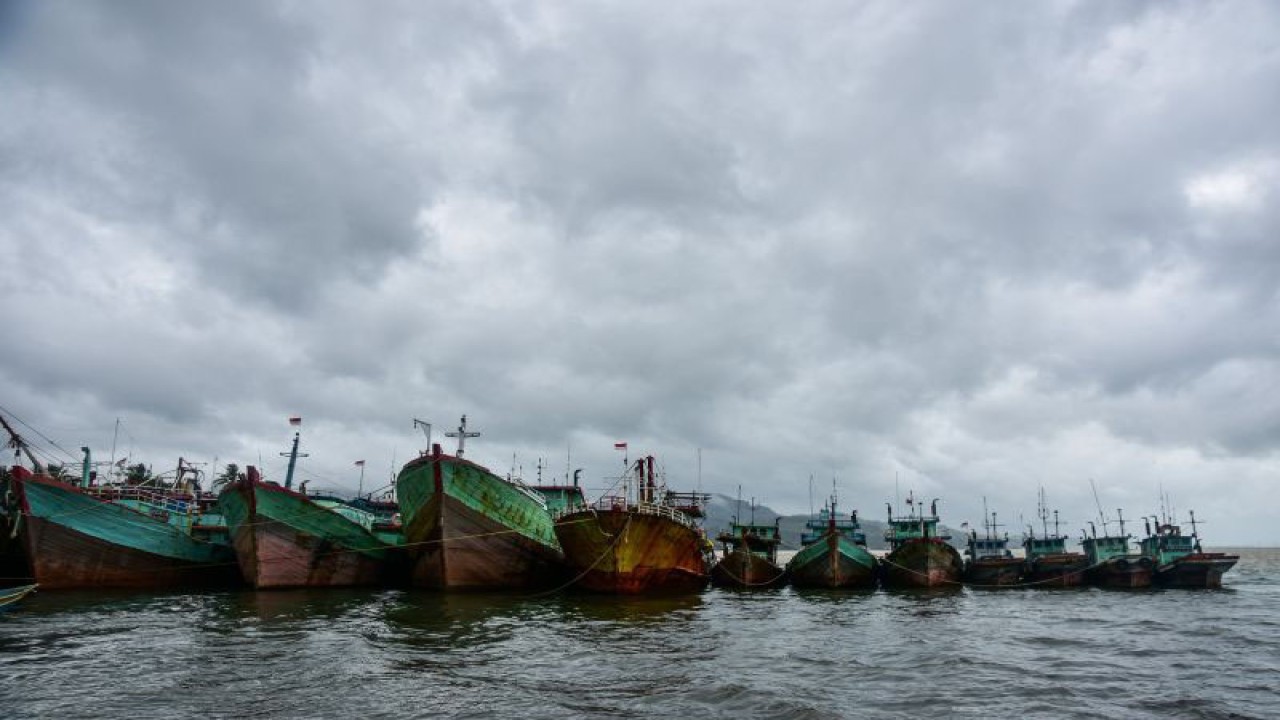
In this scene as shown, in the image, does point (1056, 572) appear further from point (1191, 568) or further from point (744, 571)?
point (744, 571)

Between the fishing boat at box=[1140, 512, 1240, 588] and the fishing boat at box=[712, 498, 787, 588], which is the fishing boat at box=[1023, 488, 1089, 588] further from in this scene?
the fishing boat at box=[712, 498, 787, 588]

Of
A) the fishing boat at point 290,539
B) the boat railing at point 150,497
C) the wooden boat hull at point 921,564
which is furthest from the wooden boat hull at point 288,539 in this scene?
the wooden boat hull at point 921,564

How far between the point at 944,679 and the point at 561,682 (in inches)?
307

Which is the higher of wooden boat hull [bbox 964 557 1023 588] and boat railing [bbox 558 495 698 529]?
boat railing [bbox 558 495 698 529]

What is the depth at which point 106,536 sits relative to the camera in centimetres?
2594

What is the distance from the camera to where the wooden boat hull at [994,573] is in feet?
124

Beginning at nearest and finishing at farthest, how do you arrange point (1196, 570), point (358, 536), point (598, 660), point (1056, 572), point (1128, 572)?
point (598, 660)
point (358, 536)
point (1196, 570)
point (1128, 572)
point (1056, 572)

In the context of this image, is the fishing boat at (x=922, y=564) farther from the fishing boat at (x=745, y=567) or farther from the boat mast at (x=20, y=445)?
the boat mast at (x=20, y=445)

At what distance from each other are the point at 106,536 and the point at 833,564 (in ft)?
109

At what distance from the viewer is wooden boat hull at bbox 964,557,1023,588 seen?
37719 millimetres

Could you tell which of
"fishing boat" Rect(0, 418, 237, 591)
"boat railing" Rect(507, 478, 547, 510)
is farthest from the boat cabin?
"fishing boat" Rect(0, 418, 237, 591)

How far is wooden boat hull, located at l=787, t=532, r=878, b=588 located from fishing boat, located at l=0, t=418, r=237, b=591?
94.3ft

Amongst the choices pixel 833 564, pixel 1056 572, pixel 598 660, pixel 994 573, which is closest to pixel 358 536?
pixel 598 660

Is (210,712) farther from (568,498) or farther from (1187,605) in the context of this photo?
(1187,605)
